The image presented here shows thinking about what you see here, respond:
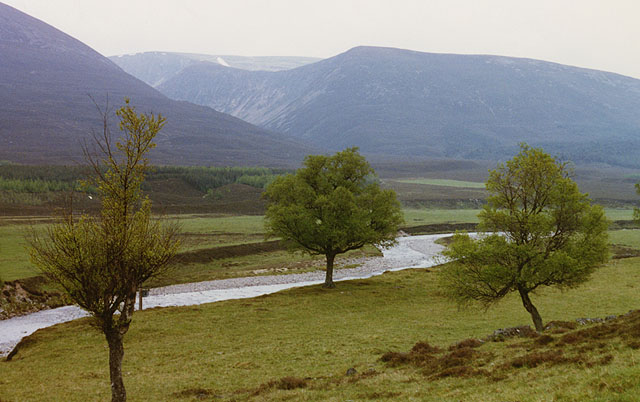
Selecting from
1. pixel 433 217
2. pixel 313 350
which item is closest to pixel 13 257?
pixel 313 350

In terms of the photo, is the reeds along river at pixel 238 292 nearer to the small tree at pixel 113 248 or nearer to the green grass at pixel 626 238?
the small tree at pixel 113 248

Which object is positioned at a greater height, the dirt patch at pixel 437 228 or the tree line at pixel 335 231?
the tree line at pixel 335 231

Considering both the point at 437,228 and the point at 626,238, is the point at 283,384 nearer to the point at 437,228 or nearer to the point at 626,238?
the point at 626,238

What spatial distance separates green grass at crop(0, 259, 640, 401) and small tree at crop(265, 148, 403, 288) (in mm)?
5889

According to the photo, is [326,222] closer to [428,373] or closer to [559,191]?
[559,191]

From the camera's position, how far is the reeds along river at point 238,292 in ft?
156

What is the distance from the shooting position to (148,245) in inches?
899

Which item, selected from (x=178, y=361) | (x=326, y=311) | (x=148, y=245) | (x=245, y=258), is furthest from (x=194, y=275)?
(x=148, y=245)

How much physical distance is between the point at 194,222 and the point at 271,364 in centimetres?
10400

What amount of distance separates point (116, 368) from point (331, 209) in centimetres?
3732

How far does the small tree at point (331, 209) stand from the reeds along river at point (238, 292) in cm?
839

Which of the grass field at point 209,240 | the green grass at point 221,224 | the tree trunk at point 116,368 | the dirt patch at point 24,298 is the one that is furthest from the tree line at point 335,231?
the green grass at point 221,224

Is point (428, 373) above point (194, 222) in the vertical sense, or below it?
above

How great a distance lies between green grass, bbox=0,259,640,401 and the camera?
19812mm
